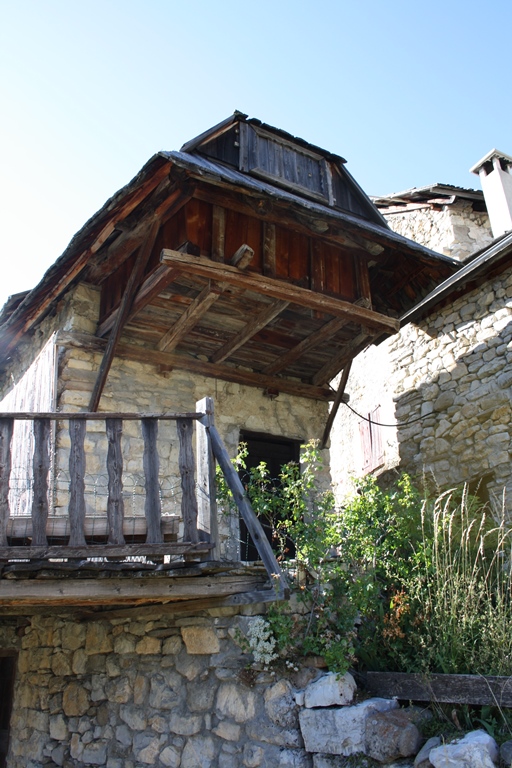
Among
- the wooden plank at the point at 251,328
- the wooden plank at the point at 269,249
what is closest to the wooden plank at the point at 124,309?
the wooden plank at the point at 269,249

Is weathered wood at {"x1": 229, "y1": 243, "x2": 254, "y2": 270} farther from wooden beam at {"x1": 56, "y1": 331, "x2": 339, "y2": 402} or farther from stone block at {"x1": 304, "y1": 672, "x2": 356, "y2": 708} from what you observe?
stone block at {"x1": 304, "y1": 672, "x2": 356, "y2": 708}

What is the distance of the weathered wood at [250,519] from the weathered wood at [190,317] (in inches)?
71.9

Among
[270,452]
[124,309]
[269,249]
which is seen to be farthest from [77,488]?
[270,452]

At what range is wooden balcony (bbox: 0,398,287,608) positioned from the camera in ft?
13.4

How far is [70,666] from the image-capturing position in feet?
19.0

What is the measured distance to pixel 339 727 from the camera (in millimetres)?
3932

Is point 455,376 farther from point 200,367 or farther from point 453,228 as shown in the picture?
point 453,228

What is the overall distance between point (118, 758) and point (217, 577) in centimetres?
181

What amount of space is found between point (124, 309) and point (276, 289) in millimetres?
1423

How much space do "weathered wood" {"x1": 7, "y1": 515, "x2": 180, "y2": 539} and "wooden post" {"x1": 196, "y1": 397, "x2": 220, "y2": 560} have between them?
0.21 meters

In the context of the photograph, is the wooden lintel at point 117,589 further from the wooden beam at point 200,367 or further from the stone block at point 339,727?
the wooden beam at point 200,367

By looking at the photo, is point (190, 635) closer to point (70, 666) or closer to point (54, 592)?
point (54, 592)

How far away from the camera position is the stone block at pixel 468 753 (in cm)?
333

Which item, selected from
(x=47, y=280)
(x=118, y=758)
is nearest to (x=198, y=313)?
(x=47, y=280)
